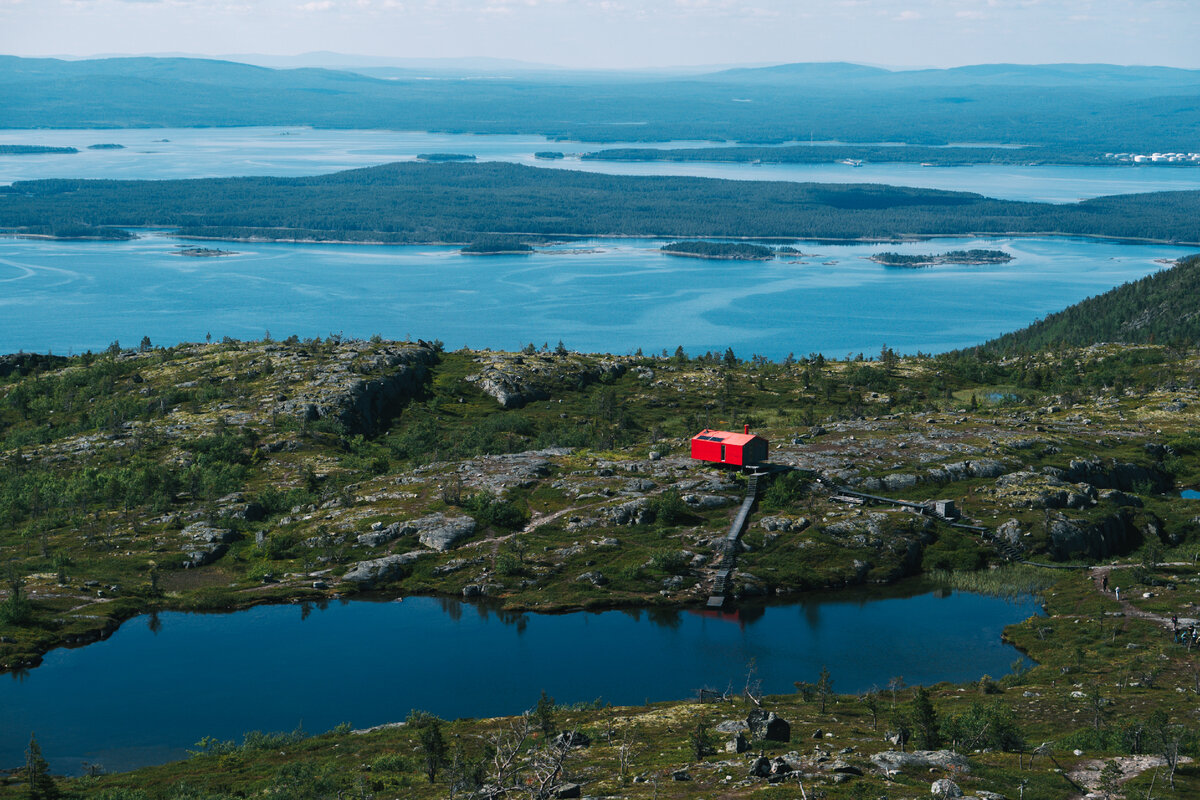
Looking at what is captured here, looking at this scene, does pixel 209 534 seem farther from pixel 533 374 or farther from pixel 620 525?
pixel 533 374

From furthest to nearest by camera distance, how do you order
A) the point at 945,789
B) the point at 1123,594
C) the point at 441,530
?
the point at 441,530 → the point at 1123,594 → the point at 945,789

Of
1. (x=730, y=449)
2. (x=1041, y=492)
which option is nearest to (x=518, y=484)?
(x=730, y=449)

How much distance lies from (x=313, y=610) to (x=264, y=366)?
75007mm

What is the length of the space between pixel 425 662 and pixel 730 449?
4344 centimetres

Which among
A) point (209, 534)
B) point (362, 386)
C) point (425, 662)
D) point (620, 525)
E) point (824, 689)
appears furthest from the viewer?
point (362, 386)

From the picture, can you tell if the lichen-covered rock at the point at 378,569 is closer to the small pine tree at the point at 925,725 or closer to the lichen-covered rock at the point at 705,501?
the lichen-covered rock at the point at 705,501

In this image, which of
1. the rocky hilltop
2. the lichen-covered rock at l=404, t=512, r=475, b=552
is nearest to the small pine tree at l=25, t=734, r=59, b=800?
the rocky hilltop

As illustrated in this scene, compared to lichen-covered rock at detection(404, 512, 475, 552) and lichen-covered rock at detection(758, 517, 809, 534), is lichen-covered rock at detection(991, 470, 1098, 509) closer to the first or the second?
lichen-covered rock at detection(758, 517, 809, 534)

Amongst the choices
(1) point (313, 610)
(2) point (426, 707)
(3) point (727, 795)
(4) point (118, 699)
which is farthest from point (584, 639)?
(3) point (727, 795)

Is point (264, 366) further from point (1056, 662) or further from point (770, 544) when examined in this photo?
point (1056, 662)

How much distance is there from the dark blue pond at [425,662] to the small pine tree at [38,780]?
8212 mm

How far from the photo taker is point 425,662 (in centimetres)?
8794

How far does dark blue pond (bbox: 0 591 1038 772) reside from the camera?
78438 mm

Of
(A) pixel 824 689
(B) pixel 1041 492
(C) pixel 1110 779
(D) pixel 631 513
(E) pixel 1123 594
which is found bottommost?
(E) pixel 1123 594
